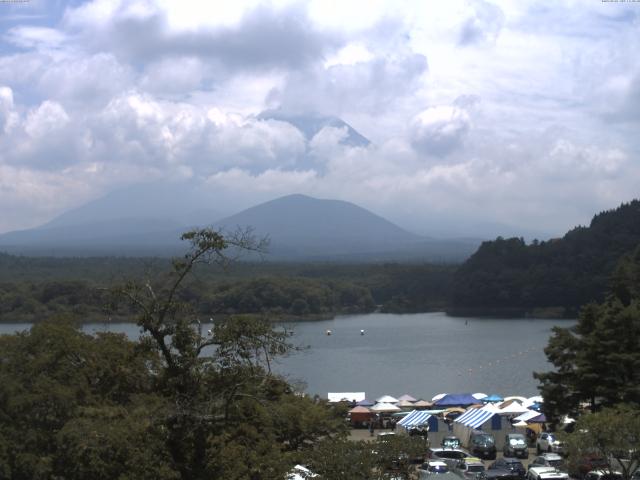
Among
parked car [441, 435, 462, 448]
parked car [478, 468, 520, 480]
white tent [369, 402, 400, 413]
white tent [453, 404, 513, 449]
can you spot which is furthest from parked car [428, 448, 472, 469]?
white tent [369, 402, 400, 413]

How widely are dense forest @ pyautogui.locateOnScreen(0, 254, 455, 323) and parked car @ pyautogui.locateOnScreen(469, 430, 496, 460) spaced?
28.2 metres

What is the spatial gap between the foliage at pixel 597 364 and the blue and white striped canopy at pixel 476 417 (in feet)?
Answer: 4.37

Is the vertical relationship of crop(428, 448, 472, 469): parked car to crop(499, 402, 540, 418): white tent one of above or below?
above

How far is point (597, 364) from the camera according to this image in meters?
17.3

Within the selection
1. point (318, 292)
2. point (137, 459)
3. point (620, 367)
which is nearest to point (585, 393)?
point (620, 367)

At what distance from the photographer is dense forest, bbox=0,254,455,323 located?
191 feet

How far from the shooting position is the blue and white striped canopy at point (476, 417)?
19.1 m

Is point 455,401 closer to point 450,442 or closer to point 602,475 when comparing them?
point 450,442

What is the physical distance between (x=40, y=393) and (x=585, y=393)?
1145 centimetres

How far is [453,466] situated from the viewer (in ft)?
48.5

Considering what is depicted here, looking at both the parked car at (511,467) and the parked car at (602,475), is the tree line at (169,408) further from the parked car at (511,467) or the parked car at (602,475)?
the parked car at (511,467)

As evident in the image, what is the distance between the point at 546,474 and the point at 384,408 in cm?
1139

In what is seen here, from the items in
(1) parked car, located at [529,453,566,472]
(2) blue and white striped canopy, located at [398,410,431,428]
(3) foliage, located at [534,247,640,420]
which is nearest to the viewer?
(1) parked car, located at [529,453,566,472]

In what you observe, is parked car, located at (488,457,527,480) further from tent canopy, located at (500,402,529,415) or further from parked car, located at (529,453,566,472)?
tent canopy, located at (500,402,529,415)
